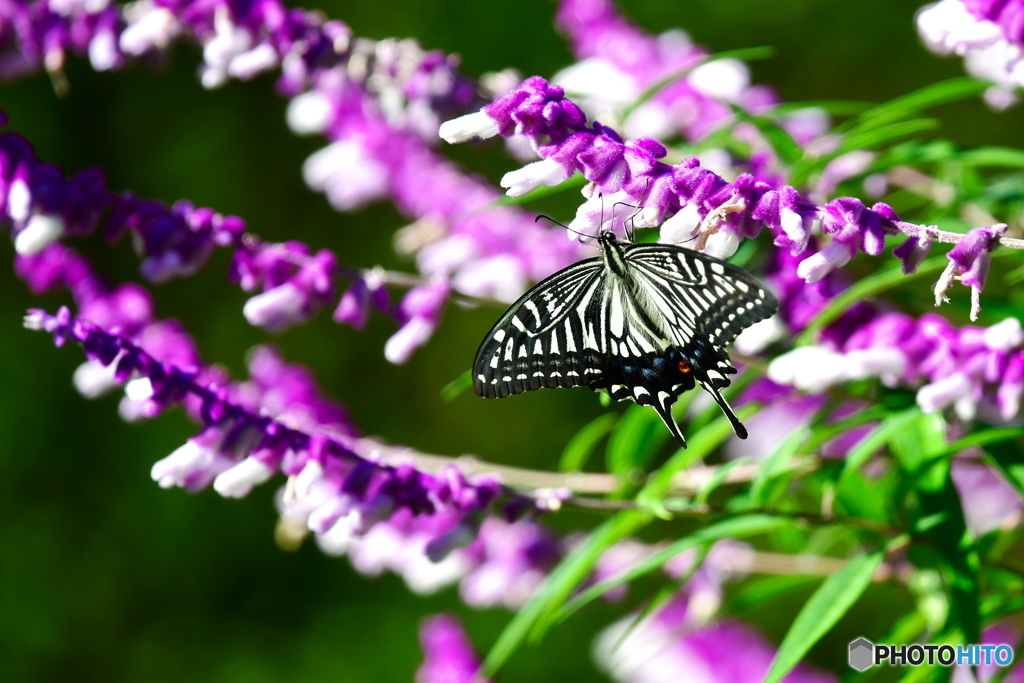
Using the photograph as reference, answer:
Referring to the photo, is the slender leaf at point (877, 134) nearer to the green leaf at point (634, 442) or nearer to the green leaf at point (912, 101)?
the green leaf at point (912, 101)

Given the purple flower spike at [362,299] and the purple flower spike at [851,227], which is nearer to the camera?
the purple flower spike at [851,227]

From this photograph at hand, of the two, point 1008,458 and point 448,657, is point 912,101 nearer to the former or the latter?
point 1008,458

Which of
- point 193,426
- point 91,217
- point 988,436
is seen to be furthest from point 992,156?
point 193,426

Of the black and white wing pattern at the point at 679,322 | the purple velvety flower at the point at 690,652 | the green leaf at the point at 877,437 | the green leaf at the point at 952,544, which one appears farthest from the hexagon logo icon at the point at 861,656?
the purple velvety flower at the point at 690,652

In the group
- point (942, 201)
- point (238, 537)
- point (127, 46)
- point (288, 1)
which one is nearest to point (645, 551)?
point (942, 201)

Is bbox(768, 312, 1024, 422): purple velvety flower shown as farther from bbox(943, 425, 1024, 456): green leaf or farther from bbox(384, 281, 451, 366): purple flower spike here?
bbox(384, 281, 451, 366): purple flower spike

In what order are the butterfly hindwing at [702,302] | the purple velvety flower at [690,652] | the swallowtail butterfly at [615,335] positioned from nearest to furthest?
the butterfly hindwing at [702,302], the swallowtail butterfly at [615,335], the purple velvety flower at [690,652]

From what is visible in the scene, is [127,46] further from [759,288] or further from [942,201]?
[942,201]
